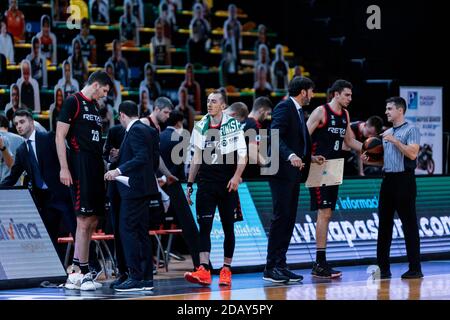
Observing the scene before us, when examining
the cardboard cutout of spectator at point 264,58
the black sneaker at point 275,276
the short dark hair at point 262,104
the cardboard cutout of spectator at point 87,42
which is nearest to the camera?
the black sneaker at point 275,276

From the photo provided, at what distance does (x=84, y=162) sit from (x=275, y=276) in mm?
2517

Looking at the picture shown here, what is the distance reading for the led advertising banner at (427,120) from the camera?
20484 mm

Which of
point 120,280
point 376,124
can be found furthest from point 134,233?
point 376,124

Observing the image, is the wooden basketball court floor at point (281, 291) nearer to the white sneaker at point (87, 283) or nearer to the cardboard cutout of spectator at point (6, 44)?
the white sneaker at point (87, 283)

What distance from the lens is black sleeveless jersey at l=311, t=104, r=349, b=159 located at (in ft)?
40.6

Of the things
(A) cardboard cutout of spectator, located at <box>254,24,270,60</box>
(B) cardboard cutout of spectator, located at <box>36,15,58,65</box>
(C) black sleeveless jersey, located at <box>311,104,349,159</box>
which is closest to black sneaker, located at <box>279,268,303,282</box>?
(C) black sleeveless jersey, located at <box>311,104,349,159</box>

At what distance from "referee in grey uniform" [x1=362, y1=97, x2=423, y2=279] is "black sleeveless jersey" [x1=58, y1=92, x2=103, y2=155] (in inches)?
137

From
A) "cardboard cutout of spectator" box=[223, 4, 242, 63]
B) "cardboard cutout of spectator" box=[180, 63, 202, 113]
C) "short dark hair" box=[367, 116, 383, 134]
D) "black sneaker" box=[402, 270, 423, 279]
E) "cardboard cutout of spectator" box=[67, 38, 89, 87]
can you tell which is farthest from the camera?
"cardboard cutout of spectator" box=[223, 4, 242, 63]

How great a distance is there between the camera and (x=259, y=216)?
44.3 ft

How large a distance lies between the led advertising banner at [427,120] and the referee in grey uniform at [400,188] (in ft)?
26.7

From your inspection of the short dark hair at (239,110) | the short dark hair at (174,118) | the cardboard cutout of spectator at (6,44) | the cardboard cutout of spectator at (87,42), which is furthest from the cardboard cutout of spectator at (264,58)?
the short dark hair at (239,110)

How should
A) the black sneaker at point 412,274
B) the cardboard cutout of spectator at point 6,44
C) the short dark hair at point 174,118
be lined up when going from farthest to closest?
the cardboard cutout of spectator at point 6,44 → the short dark hair at point 174,118 → the black sneaker at point 412,274

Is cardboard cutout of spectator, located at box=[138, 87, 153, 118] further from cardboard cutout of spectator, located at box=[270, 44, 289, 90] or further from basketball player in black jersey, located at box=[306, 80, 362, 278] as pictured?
basketball player in black jersey, located at box=[306, 80, 362, 278]

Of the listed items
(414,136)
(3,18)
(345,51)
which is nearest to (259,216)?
(414,136)
